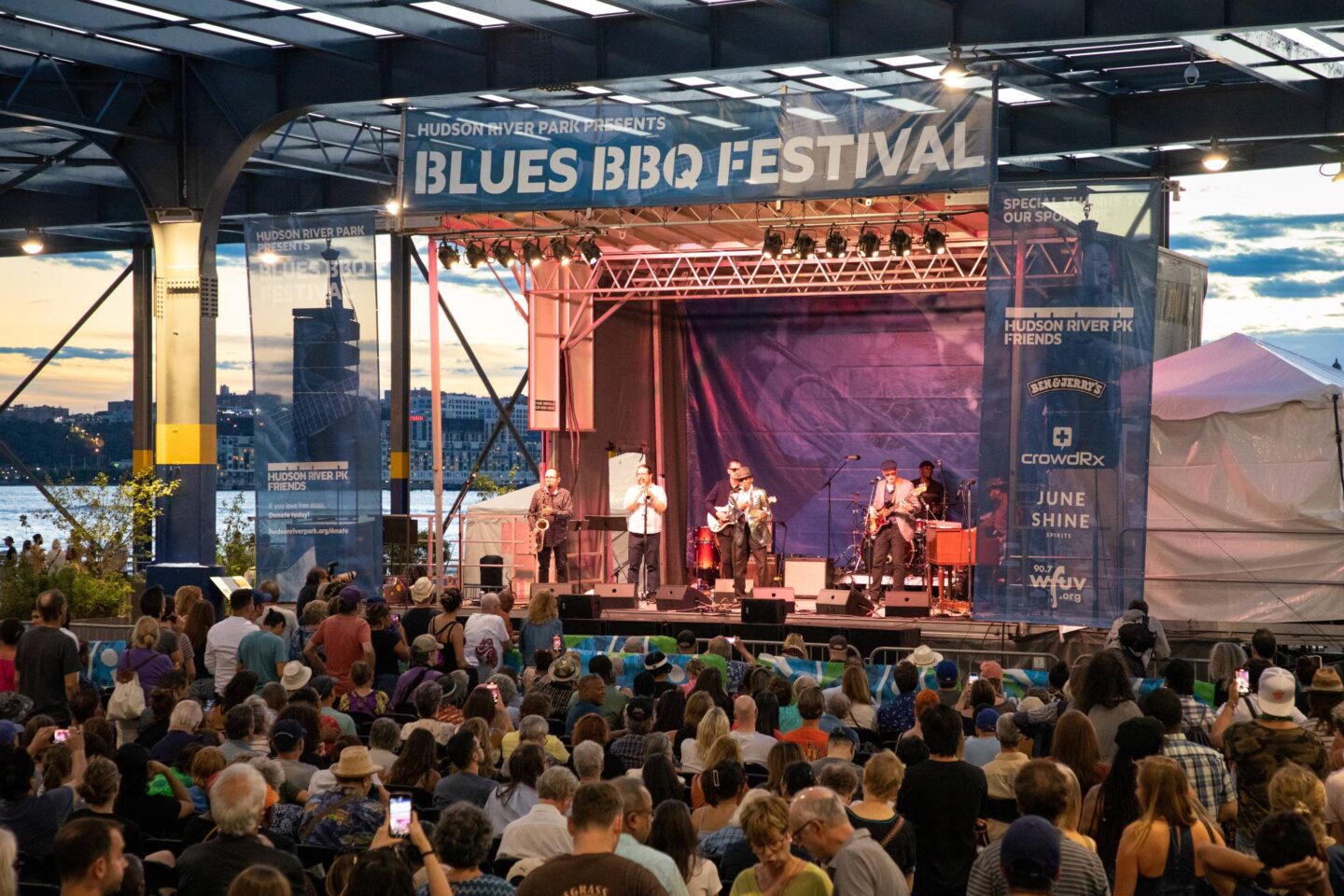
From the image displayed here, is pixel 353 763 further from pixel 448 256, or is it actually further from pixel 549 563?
pixel 549 563

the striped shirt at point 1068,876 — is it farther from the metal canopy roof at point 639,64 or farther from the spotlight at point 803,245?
the spotlight at point 803,245

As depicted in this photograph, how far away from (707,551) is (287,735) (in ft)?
44.8

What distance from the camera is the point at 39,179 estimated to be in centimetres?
2494

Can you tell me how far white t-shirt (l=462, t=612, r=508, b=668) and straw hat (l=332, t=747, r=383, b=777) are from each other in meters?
4.96

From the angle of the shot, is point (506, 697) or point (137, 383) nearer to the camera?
point (506, 697)

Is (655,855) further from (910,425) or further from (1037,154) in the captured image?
(910,425)

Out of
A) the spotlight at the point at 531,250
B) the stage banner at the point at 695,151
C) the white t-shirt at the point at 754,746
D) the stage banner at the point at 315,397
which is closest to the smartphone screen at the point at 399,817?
the white t-shirt at the point at 754,746

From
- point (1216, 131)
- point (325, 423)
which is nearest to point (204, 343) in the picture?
point (325, 423)

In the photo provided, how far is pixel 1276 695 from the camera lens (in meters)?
6.33

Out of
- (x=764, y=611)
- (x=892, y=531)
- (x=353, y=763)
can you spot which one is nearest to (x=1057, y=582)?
(x=764, y=611)

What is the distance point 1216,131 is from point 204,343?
463 inches

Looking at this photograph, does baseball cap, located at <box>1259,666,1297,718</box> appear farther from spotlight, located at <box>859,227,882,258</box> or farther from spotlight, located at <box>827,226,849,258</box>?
spotlight, located at <box>859,227,882,258</box>

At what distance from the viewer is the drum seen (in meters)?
20.6

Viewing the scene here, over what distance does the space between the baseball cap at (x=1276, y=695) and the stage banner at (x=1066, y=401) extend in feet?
23.8
